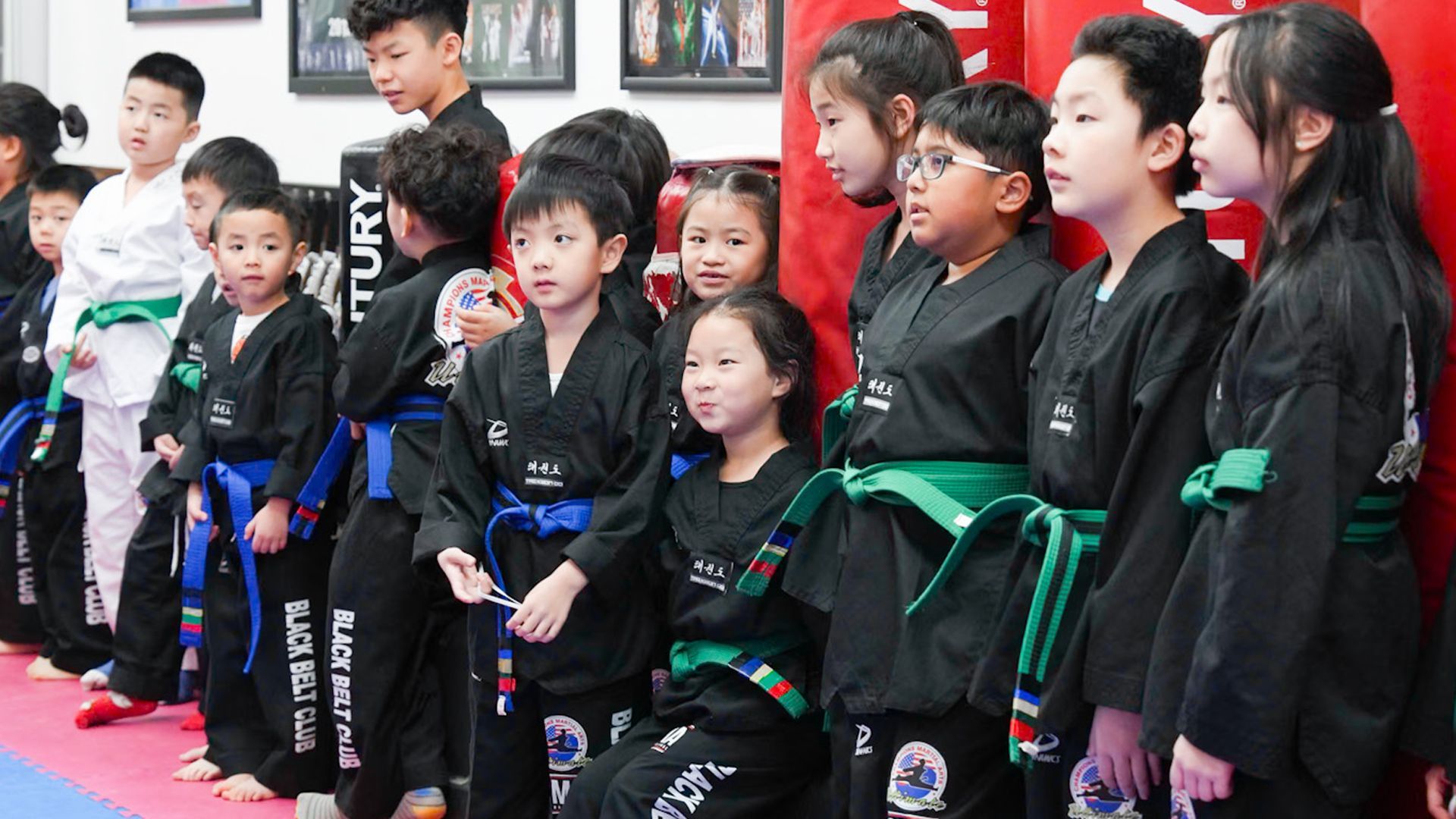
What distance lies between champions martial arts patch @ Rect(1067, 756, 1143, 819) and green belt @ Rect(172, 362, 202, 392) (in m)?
2.67

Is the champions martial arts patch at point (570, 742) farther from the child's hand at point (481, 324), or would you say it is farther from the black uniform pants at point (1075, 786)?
the black uniform pants at point (1075, 786)

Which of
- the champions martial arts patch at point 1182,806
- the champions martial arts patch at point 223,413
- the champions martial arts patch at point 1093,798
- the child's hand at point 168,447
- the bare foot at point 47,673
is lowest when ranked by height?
the bare foot at point 47,673

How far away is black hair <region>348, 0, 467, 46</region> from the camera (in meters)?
3.95

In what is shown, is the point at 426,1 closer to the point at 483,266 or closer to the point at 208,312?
the point at 483,266

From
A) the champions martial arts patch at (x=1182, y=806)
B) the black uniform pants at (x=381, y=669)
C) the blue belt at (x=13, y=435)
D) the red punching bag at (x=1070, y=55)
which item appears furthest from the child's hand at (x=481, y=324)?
the blue belt at (x=13, y=435)

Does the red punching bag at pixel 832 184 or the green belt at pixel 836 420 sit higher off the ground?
the red punching bag at pixel 832 184

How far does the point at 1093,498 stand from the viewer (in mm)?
2307

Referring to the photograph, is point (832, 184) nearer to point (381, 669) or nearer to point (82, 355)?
point (381, 669)

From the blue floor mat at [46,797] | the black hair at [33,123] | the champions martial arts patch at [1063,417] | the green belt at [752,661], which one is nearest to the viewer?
the champions martial arts patch at [1063,417]

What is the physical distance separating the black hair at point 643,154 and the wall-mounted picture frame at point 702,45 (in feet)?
2.96

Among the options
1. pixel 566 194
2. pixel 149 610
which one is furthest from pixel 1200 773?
pixel 149 610

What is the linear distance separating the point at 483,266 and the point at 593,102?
170 centimetres

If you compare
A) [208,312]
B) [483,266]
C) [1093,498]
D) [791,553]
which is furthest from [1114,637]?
[208,312]

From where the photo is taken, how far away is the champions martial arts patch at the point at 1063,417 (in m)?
2.31
